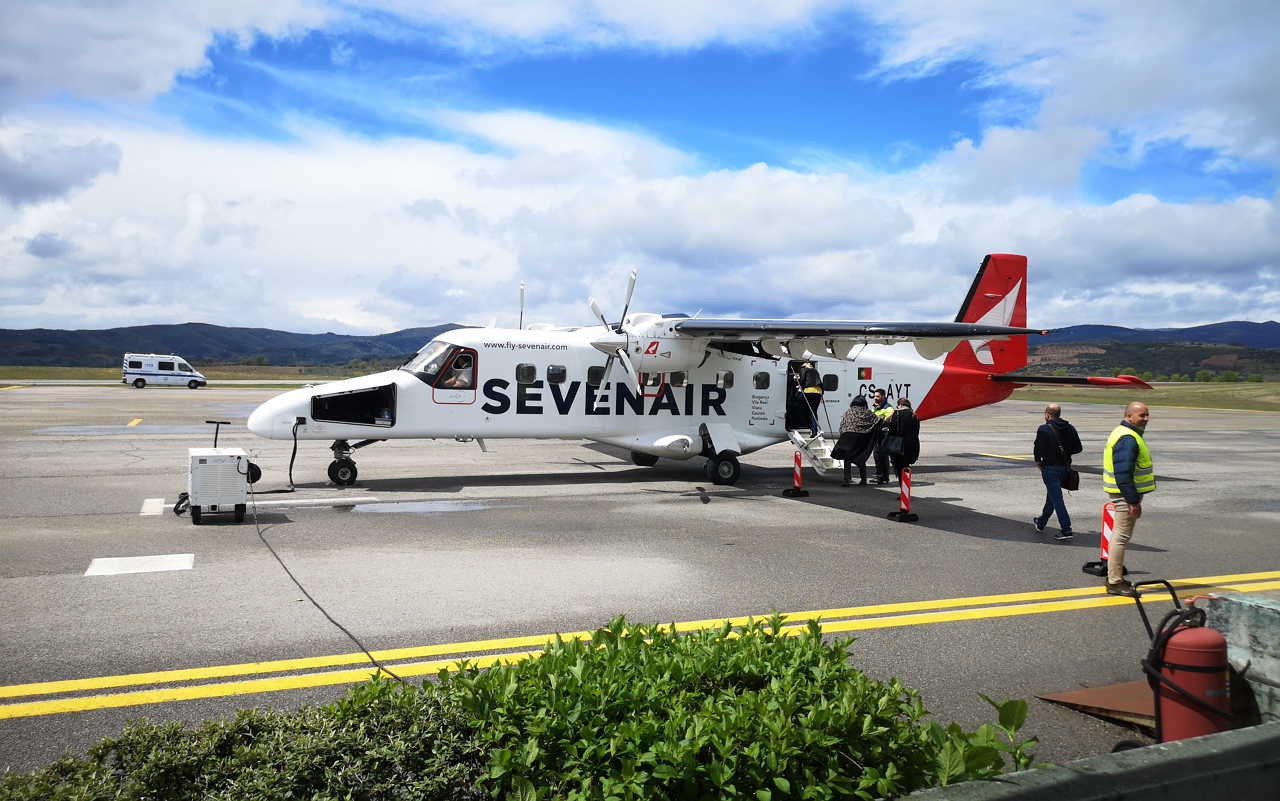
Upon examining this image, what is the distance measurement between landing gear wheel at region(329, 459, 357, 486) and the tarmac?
0.43 meters

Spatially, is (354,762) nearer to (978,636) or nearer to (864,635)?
(864,635)

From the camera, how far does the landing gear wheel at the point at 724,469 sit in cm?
1647

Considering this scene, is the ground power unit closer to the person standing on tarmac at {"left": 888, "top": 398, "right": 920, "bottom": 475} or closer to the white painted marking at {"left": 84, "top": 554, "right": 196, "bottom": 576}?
the white painted marking at {"left": 84, "top": 554, "right": 196, "bottom": 576}

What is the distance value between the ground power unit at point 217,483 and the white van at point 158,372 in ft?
175

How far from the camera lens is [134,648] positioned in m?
6.43

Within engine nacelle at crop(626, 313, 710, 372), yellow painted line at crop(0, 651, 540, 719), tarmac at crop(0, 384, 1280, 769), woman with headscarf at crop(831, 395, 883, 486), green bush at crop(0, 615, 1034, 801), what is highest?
engine nacelle at crop(626, 313, 710, 372)

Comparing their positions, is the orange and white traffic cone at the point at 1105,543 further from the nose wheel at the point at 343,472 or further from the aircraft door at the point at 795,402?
the nose wheel at the point at 343,472

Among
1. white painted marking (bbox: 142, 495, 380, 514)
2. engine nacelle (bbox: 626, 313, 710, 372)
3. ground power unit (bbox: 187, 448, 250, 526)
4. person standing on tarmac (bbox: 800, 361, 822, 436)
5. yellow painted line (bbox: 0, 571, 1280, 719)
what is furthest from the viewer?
person standing on tarmac (bbox: 800, 361, 822, 436)

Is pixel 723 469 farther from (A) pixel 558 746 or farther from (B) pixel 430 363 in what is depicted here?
(A) pixel 558 746

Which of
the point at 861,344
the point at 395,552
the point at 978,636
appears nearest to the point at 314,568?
the point at 395,552

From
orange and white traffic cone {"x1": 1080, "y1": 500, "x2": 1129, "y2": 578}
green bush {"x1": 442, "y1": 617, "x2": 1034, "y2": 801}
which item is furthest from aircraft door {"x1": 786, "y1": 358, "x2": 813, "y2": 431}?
green bush {"x1": 442, "y1": 617, "x2": 1034, "y2": 801}

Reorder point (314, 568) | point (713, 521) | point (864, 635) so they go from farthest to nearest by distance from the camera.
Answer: point (713, 521) < point (314, 568) < point (864, 635)

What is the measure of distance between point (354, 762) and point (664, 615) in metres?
4.57

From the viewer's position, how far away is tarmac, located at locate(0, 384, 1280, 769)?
19.4 ft
